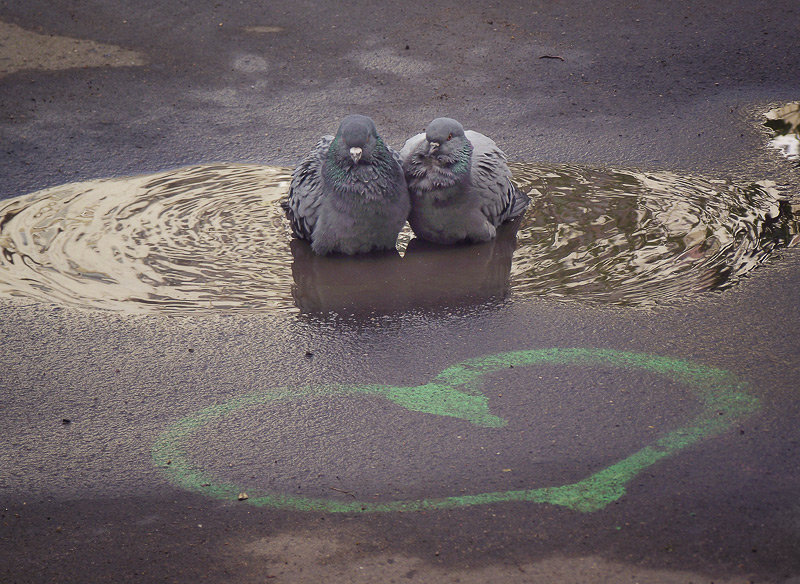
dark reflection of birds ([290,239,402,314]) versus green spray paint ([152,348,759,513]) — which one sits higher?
dark reflection of birds ([290,239,402,314])

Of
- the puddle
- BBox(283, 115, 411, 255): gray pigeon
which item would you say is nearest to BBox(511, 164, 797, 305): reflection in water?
the puddle

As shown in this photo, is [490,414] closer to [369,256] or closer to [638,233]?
[369,256]

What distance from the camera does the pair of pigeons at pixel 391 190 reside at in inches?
221

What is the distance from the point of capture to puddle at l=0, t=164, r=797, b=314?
5336mm

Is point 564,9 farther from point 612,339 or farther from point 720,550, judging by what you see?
point 720,550

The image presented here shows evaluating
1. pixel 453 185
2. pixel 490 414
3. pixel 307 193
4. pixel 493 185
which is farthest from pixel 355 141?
pixel 490 414

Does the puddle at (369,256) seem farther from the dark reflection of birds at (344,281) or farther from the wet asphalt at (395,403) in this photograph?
the wet asphalt at (395,403)

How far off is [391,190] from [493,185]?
28.8 inches

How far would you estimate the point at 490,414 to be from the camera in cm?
421

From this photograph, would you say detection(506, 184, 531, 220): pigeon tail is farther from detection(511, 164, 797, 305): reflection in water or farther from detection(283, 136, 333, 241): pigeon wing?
detection(283, 136, 333, 241): pigeon wing

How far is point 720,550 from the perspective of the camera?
332 cm

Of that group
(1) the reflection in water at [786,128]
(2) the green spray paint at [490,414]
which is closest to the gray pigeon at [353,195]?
(2) the green spray paint at [490,414]

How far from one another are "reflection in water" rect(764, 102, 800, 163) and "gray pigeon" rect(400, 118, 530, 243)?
8.28ft

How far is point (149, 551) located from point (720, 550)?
85.9 inches
